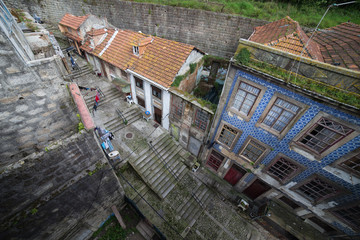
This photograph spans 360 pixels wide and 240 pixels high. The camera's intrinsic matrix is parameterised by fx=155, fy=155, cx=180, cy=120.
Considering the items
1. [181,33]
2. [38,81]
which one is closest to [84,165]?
[38,81]

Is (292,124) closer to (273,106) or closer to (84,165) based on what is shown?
(273,106)

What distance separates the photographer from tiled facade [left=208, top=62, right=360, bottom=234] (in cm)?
793

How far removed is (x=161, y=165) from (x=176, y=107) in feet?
19.0

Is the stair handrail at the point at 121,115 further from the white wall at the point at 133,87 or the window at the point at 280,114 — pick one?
the window at the point at 280,114

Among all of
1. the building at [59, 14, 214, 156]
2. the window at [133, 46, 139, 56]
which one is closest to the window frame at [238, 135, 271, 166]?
the building at [59, 14, 214, 156]

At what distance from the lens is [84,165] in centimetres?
706

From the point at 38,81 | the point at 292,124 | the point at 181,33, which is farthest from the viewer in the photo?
the point at 181,33

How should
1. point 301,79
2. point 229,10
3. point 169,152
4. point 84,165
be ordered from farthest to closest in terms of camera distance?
point 229,10
point 169,152
point 301,79
point 84,165

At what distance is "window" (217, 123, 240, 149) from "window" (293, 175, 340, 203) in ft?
17.1

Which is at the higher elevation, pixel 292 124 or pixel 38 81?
pixel 38 81

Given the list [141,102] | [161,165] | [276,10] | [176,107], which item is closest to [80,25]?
[141,102]

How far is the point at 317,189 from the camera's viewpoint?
1027 centimetres

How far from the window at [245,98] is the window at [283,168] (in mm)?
3993

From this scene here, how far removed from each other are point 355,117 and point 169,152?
522 inches
